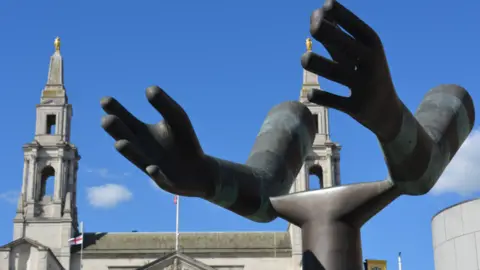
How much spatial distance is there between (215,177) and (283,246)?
199 feet

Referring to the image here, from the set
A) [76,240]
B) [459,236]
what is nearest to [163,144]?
[459,236]

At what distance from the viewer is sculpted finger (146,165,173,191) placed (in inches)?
166

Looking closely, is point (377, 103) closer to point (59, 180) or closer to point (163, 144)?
point (163, 144)

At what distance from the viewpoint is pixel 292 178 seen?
17.1 ft

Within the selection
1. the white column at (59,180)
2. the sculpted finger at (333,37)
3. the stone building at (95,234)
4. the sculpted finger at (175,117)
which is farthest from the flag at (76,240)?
the sculpted finger at (333,37)

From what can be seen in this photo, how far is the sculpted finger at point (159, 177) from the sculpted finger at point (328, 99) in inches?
34.6

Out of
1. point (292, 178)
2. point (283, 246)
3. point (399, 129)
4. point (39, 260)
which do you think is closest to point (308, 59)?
point (399, 129)

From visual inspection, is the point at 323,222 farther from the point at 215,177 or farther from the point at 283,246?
the point at 283,246

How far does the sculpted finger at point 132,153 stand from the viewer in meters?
4.23

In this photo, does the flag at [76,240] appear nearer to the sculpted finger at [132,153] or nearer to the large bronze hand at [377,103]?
the sculpted finger at [132,153]

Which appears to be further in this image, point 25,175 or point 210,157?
point 25,175

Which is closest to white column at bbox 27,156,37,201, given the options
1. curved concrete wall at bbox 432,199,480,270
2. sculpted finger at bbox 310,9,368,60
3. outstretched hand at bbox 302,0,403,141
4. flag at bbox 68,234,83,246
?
flag at bbox 68,234,83,246

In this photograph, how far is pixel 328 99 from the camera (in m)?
3.73

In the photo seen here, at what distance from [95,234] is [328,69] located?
64516 mm
